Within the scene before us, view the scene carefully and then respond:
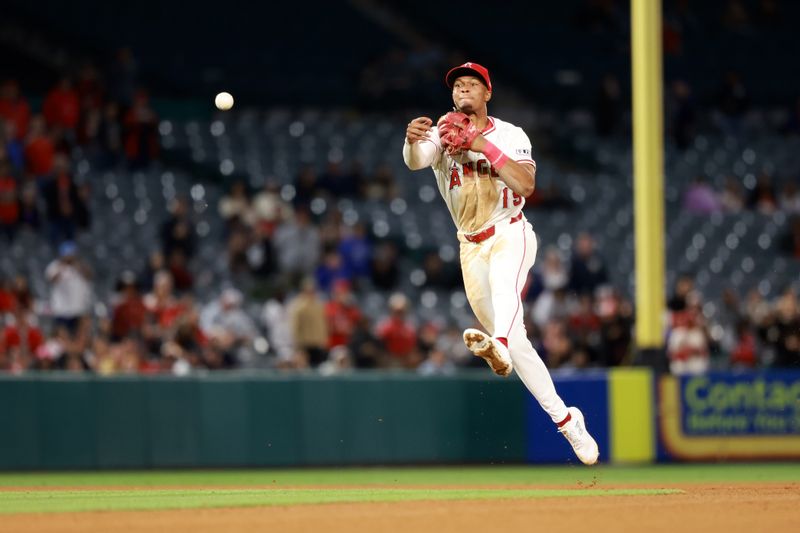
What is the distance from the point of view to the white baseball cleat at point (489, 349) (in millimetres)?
8445

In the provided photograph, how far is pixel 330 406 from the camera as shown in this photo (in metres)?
14.8

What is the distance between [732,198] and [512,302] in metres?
12.8

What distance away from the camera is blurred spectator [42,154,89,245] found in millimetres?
17484

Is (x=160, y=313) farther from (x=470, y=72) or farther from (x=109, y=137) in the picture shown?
(x=470, y=72)

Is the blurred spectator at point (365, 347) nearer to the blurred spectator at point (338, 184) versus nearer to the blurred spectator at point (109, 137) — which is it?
the blurred spectator at point (338, 184)

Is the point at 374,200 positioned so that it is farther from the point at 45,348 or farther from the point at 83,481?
the point at 83,481

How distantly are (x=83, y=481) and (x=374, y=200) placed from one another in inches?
305

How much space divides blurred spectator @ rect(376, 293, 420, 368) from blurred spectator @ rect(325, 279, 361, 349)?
0.36 metres

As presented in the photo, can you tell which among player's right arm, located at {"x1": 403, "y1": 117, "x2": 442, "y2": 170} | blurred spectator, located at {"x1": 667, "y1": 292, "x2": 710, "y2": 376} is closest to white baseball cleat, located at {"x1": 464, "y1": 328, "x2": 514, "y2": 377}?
player's right arm, located at {"x1": 403, "y1": 117, "x2": 442, "y2": 170}

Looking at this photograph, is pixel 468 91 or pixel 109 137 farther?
pixel 109 137

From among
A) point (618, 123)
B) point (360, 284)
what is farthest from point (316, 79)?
point (360, 284)

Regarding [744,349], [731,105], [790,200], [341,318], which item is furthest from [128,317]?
[731,105]

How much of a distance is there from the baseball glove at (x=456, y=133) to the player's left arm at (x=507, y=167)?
2.0 inches

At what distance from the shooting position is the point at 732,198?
21016 millimetres
